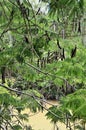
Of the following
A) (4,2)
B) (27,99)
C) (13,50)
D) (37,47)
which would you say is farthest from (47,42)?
(27,99)

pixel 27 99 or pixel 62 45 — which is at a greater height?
pixel 62 45

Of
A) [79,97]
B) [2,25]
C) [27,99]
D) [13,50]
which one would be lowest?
[27,99]

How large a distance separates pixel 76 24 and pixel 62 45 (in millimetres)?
494

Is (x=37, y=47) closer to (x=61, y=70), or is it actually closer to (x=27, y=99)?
(x=61, y=70)

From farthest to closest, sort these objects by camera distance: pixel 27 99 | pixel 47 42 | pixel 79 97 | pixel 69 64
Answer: pixel 27 99
pixel 47 42
pixel 69 64
pixel 79 97

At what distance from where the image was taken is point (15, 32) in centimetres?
205

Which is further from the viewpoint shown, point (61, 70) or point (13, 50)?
point (13, 50)

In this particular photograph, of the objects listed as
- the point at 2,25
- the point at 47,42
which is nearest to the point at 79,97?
the point at 47,42

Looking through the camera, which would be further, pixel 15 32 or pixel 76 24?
pixel 76 24

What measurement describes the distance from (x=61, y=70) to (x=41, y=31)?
0.35 m

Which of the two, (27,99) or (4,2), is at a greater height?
(4,2)

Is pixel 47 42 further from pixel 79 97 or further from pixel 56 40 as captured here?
pixel 79 97

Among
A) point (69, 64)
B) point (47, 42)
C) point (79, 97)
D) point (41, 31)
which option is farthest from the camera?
point (41, 31)

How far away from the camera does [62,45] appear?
1945 mm
